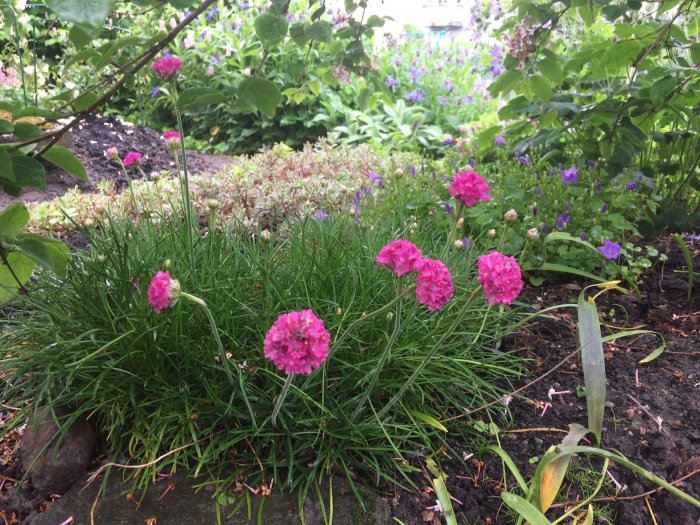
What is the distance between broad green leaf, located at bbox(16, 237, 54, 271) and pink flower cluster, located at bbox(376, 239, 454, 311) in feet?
2.77

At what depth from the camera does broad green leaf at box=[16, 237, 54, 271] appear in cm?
137

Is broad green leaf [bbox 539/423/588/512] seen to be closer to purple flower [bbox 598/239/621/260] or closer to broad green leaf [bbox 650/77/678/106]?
purple flower [bbox 598/239/621/260]

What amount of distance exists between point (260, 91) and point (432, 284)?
1.89ft

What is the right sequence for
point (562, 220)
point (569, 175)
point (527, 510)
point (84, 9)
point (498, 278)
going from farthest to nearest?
point (569, 175)
point (562, 220)
point (527, 510)
point (498, 278)
point (84, 9)

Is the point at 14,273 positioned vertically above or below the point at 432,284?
below

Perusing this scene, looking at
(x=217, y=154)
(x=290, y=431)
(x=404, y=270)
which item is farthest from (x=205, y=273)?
(x=217, y=154)

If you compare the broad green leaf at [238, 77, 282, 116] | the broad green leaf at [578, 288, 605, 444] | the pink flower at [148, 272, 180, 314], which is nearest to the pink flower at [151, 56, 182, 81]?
the broad green leaf at [238, 77, 282, 116]

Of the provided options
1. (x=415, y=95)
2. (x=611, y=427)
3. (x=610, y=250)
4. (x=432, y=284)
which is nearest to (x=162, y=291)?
(x=432, y=284)

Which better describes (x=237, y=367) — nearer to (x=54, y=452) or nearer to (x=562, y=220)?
(x=54, y=452)

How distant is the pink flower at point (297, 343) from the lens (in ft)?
3.19

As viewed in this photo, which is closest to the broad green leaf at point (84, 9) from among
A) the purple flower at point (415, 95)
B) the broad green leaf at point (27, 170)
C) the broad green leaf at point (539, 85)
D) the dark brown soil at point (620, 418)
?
the broad green leaf at point (27, 170)

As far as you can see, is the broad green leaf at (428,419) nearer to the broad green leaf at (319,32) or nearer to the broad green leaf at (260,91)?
the broad green leaf at (260,91)

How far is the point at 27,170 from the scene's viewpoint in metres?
1.32

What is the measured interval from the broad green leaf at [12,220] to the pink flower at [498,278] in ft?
3.71
